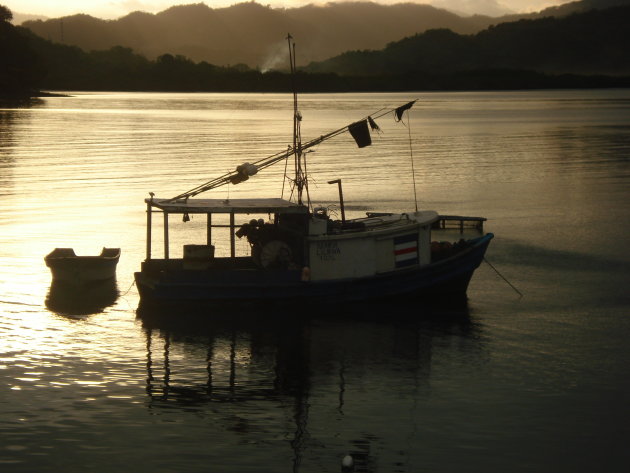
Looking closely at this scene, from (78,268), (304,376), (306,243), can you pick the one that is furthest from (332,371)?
(78,268)

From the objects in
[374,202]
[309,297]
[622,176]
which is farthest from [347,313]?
[622,176]

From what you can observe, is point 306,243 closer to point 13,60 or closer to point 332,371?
point 332,371

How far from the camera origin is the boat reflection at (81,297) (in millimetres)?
28656

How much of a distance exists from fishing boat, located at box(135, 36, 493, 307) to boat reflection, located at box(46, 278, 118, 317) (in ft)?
6.70

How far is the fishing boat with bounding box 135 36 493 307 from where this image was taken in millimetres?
27734

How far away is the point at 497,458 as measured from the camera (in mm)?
17531

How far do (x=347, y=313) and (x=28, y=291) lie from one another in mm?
11044

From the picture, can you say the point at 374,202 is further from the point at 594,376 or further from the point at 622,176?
the point at 594,376

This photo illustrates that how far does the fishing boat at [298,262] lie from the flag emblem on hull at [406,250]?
0.03m

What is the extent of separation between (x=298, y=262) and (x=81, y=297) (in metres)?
7.75

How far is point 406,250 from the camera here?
28781 millimetres

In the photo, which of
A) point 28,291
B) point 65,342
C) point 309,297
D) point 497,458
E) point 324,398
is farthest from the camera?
point 28,291

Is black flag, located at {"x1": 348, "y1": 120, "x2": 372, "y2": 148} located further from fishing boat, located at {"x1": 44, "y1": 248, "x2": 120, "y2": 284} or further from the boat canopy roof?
fishing boat, located at {"x1": 44, "y1": 248, "x2": 120, "y2": 284}

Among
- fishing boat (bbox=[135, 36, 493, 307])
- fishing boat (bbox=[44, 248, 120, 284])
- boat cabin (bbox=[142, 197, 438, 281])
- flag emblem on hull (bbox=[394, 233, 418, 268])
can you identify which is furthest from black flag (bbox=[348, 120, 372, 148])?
fishing boat (bbox=[44, 248, 120, 284])
